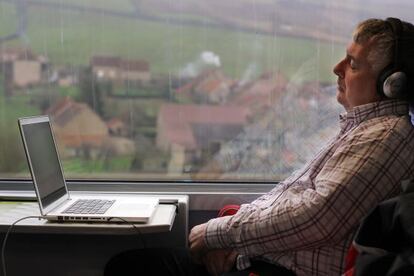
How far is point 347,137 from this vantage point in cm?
124

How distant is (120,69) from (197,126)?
451mm

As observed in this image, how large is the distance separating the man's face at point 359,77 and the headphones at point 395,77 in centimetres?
3

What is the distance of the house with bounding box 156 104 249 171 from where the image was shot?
77.2 inches

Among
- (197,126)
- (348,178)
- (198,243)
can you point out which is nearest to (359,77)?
(348,178)

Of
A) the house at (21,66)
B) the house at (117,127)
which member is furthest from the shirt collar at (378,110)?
the house at (21,66)

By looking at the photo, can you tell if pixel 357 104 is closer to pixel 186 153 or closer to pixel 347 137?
pixel 347 137

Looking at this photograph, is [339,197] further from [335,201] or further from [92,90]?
[92,90]

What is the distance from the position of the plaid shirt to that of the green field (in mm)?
697

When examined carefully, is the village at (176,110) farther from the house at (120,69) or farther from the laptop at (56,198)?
Answer: the laptop at (56,198)

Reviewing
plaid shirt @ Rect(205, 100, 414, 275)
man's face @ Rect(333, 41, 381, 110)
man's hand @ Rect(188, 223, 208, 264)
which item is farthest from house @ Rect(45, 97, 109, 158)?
man's face @ Rect(333, 41, 381, 110)

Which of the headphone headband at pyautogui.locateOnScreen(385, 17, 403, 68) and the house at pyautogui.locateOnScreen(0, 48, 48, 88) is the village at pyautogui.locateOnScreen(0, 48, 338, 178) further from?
the headphone headband at pyautogui.locateOnScreen(385, 17, 403, 68)

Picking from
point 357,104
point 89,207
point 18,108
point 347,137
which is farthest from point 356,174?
point 18,108

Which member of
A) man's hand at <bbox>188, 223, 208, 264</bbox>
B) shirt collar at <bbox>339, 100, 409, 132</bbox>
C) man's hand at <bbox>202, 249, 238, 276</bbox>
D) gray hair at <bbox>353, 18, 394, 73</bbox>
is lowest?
man's hand at <bbox>202, 249, 238, 276</bbox>

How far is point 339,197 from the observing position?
113 cm
